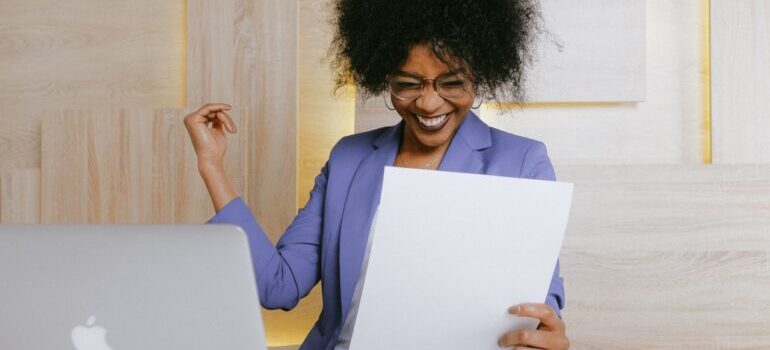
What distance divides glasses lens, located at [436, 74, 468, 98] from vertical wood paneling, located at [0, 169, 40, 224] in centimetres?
173

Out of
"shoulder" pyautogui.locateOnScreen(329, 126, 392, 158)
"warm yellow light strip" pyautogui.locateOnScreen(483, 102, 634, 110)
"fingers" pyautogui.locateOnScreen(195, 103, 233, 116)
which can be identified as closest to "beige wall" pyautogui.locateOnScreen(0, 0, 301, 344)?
"warm yellow light strip" pyautogui.locateOnScreen(483, 102, 634, 110)

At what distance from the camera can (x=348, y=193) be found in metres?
1.78

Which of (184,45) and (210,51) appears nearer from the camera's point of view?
(210,51)

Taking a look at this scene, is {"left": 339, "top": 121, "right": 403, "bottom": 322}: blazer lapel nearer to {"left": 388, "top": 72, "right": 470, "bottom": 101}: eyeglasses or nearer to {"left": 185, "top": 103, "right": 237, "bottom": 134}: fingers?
{"left": 388, "top": 72, "right": 470, "bottom": 101}: eyeglasses

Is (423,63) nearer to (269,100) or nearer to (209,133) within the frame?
(209,133)

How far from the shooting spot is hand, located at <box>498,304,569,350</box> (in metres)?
1.22

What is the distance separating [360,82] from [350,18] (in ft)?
0.48

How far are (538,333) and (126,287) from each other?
0.69 metres

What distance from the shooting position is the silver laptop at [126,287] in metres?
0.80

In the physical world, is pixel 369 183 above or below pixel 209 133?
below

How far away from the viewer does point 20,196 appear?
2.81m

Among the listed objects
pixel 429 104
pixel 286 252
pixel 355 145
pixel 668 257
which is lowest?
pixel 668 257

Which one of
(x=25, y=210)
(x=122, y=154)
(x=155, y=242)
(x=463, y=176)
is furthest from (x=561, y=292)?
(x=25, y=210)

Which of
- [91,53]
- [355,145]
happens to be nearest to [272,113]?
[91,53]
